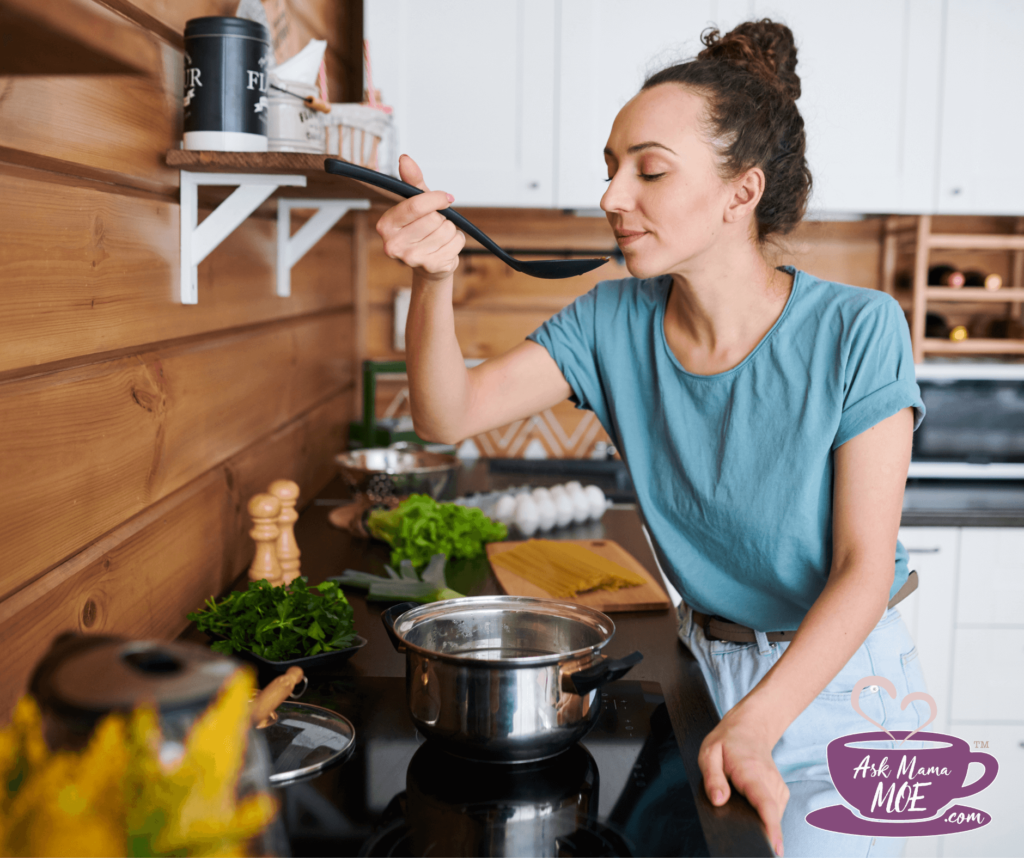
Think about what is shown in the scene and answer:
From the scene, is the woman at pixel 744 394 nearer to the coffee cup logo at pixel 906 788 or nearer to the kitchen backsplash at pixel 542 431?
the coffee cup logo at pixel 906 788

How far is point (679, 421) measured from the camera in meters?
1.23

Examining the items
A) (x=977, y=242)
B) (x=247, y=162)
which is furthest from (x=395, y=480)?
(x=977, y=242)

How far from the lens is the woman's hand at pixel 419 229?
91 cm

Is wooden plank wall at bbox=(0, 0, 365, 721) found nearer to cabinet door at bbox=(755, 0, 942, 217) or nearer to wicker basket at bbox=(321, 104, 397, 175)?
wicker basket at bbox=(321, 104, 397, 175)

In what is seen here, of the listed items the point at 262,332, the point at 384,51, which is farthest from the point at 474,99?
the point at 262,332

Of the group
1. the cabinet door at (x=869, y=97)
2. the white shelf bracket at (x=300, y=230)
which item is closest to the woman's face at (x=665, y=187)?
the white shelf bracket at (x=300, y=230)

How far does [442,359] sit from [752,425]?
0.42 m

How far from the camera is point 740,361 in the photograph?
3.88 feet

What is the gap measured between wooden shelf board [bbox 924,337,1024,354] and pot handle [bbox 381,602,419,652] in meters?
2.21

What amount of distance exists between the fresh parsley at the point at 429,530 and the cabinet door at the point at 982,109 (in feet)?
5.63

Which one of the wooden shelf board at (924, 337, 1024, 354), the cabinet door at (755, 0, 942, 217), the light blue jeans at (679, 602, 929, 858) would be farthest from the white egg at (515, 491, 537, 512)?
the wooden shelf board at (924, 337, 1024, 354)

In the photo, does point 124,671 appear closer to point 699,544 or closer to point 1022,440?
point 699,544

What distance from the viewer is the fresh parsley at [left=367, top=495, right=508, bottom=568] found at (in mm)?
1521

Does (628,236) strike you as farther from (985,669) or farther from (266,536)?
(985,669)
